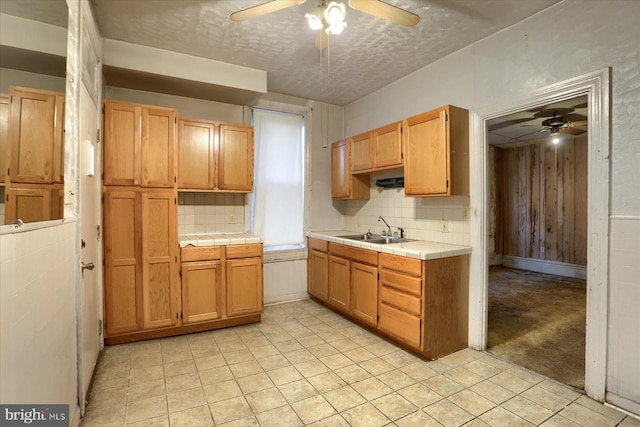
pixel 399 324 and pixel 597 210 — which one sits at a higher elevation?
pixel 597 210

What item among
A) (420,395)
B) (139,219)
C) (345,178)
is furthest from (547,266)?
(139,219)

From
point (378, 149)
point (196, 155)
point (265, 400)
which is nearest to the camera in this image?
point (265, 400)

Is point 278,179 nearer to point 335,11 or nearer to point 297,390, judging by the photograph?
point 335,11

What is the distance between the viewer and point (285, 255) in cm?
418

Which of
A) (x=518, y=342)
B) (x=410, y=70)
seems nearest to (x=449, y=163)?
(x=410, y=70)

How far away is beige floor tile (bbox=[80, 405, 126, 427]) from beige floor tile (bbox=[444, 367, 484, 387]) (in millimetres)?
2256

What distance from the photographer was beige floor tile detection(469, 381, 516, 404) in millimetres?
2092

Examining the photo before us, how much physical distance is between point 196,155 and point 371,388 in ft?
9.05

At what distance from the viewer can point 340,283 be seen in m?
3.60

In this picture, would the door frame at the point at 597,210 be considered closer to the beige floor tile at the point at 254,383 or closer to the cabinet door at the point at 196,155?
the beige floor tile at the point at 254,383

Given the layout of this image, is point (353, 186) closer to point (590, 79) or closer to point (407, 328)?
point (407, 328)

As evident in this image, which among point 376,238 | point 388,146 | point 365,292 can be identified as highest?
point 388,146

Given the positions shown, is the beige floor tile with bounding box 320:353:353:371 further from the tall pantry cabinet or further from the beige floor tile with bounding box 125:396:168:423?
the tall pantry cabinet

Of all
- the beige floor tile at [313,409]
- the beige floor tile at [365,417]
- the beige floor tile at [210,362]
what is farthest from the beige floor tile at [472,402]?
the beige floor tile at [210,362]
